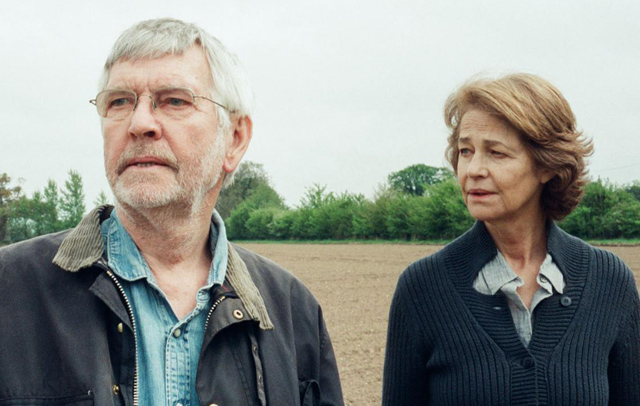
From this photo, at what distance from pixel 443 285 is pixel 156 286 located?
1.21m

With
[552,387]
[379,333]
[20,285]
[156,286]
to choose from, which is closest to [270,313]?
[156,286]

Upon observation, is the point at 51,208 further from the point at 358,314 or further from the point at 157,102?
the point at 157,102

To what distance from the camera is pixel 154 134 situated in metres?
2.23

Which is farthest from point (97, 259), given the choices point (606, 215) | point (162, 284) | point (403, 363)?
point (606, 215)

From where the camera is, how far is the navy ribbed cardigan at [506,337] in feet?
7.91

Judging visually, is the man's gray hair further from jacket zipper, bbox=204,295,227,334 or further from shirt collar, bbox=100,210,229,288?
jacket zipper, bbox=204,295,227,334

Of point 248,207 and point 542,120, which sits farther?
point 248,207

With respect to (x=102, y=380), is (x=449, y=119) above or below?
above

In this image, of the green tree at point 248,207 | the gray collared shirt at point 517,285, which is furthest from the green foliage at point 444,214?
the gray collared shirt at point 517,285

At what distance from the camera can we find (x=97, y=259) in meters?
2.07

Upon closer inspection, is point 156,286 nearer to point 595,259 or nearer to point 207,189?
point 207,189

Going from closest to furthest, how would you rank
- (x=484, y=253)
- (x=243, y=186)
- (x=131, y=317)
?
(x=131, y=317)
(x=484, y=253)
(x=243, y=186)

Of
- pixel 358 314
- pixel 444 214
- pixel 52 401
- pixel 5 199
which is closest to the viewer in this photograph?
pixel 52 401

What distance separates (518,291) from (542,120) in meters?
0.70
